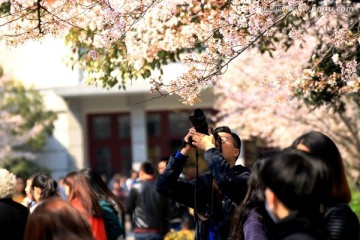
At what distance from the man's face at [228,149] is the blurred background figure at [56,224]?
2017 mm

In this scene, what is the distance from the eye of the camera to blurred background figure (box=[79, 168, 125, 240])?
8383 mm

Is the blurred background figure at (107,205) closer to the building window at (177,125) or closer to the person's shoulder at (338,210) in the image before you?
the person's shoulder at (338,210)

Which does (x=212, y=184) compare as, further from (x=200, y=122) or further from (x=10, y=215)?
(x=10, y=215)

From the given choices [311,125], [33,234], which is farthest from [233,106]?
[33,234]

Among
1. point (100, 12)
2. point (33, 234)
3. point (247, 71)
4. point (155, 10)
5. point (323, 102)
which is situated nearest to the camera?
point (33, 234)

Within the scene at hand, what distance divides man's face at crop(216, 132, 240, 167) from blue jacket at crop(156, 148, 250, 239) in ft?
0.28

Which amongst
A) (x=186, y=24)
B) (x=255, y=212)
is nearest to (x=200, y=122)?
(x=255, y=212)

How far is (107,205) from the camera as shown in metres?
8.45

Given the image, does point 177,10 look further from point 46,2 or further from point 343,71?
point 343,71

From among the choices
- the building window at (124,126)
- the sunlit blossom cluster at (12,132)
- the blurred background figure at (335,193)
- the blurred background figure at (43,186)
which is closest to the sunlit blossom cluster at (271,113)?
the building window at (124,126)

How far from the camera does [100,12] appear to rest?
870cm

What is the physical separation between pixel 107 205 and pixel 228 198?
2.50 metres

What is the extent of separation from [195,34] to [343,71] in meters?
1.45

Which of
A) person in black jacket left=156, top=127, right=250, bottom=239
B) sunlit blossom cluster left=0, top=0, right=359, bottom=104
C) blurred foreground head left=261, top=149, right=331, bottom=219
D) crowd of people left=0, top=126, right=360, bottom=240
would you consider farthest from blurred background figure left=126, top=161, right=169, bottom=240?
blurred foreground head left=261, top=149, right=331, bottom=219
